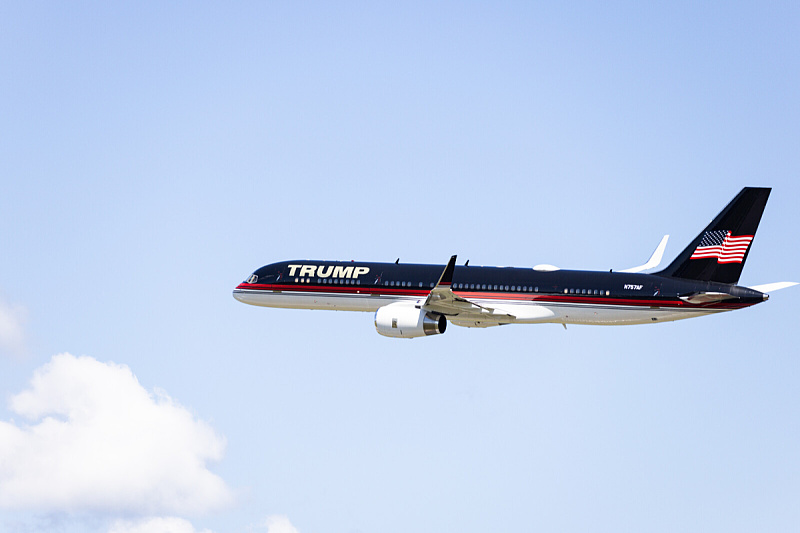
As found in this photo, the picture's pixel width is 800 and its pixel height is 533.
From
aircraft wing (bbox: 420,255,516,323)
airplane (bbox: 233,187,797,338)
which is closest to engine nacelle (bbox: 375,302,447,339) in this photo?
airplane (bbox: 233,187,797,338)

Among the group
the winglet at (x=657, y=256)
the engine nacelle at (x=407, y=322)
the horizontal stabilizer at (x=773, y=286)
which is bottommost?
the horizontal stabilizer at (x=773, y=286)

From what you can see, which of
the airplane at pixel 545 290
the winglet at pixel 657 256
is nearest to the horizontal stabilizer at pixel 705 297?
the airplane at pixel 545 290

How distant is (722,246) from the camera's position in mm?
72250

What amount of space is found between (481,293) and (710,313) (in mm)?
15162

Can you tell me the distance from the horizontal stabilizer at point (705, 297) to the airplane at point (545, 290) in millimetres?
63

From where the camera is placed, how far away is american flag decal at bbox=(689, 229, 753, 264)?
71.8m

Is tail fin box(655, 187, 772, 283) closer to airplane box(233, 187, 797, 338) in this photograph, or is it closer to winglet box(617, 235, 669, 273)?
airplane box(233, 187, 797, 338)

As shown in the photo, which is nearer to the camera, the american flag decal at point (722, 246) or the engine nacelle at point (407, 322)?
the american flag decal at point (722, 246)

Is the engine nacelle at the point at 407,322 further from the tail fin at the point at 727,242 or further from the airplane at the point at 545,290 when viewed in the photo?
the tail fin at the point at 727,242

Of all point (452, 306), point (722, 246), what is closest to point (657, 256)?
point (722, 246)

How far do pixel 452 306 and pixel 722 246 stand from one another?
58.0 feet

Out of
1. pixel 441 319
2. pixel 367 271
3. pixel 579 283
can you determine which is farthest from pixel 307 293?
pixel 579 283

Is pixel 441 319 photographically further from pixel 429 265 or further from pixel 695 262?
pixel 695 262

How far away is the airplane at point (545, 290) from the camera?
71.8m
